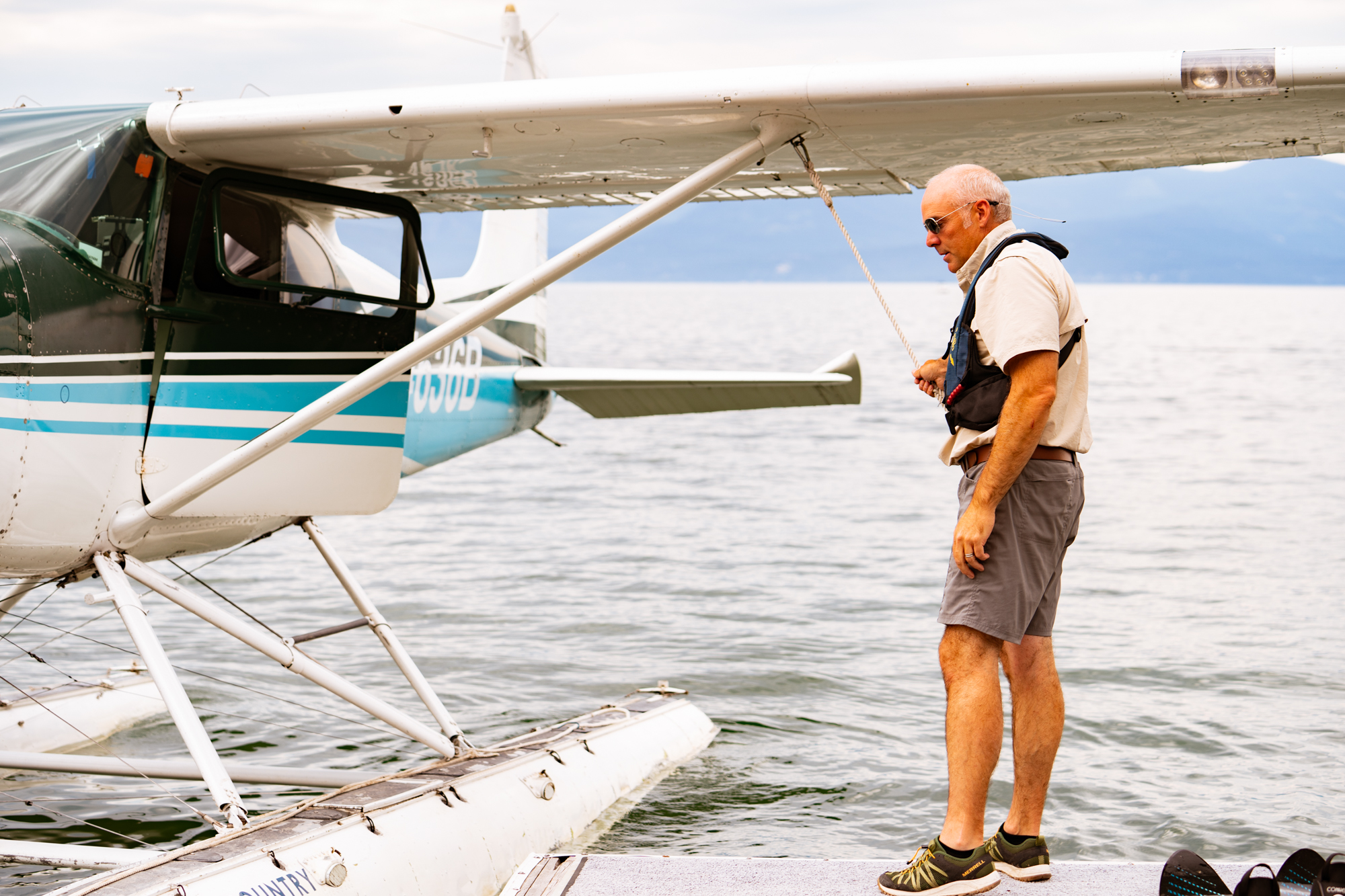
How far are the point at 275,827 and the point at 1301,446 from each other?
2180 centimetres

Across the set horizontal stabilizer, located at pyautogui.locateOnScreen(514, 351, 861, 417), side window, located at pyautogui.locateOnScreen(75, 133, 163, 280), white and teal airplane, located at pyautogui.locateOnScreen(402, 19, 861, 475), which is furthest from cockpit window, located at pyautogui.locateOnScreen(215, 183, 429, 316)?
horizontal stabilizer, located at pyautogui.locateOnScreen(514, 351, 861, 417)

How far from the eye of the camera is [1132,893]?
3174mm

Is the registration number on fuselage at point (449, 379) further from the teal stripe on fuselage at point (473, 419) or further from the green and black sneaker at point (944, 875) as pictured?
the green and black sneaker at point (944, 875)

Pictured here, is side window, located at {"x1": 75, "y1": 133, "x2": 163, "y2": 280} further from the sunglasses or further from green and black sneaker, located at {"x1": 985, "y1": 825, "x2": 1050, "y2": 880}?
green and black sneaker, located at {"x1": 985, "y1": 825, "x2": 1050, "y2": 880}

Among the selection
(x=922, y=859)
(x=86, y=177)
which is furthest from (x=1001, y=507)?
(x=86, y=177)

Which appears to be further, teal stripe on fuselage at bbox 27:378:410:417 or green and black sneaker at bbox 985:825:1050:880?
teal stripe on fuselage at bbox 27:378:410:417

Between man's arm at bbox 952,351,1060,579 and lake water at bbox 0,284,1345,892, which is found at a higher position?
man's arm at bbox 952,351,1060,579

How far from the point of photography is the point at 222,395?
14.6 feet

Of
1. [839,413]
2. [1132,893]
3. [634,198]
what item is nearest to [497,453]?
[839,413]

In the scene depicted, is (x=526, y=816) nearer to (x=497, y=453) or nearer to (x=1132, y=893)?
(x=1132, y=893)

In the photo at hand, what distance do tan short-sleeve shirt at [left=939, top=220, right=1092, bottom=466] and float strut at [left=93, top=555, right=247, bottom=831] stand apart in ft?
8.25

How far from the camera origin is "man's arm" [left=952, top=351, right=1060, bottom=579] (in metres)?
3.06

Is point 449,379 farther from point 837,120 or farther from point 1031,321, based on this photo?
point 1031,321

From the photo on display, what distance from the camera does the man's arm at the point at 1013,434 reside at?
3.06m
